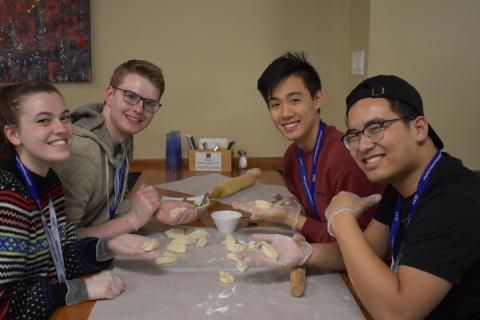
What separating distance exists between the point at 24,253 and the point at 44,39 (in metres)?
2.05

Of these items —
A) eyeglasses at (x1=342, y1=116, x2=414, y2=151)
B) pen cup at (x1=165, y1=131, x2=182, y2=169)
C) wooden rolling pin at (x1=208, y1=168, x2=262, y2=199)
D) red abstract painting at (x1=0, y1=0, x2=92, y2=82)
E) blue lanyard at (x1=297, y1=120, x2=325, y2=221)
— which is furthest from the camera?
pen cup at (x1=165, y1=131, x2=182, y2=169)

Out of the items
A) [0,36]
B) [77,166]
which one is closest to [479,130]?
[77,166]

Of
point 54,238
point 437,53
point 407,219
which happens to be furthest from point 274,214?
point 437,53

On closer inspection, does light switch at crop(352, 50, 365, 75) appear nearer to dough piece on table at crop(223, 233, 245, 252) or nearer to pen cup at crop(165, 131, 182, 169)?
pen cup at crop(165, 131, 182, 169)

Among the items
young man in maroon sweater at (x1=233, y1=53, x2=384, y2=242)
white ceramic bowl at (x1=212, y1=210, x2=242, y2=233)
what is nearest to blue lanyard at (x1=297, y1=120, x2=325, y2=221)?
young man in maroon sweater at (x1=233, y1=53, x2=384, y2=242)

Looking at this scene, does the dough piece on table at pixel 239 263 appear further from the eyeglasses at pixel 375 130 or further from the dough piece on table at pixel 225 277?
the eyeglasses at pixel 375 130

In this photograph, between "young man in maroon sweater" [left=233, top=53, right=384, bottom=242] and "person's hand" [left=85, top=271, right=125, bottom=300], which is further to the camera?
"young man in maroon sweater" [left=233, top=53, right=384, bottom=242]

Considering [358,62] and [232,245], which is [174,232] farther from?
[358,62]

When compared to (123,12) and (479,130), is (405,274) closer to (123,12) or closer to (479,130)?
(479,130)

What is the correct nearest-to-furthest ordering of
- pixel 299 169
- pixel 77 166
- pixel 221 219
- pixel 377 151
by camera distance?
pixel 377 151 → pixel 77 166 → pixel 221 219 → pixel 299 169

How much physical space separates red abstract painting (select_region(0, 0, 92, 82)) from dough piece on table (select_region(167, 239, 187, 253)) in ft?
5.87

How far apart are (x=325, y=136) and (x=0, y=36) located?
2.20 metres

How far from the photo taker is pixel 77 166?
61.9 inches

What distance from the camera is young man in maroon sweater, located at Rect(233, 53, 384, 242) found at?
63.7 inches
